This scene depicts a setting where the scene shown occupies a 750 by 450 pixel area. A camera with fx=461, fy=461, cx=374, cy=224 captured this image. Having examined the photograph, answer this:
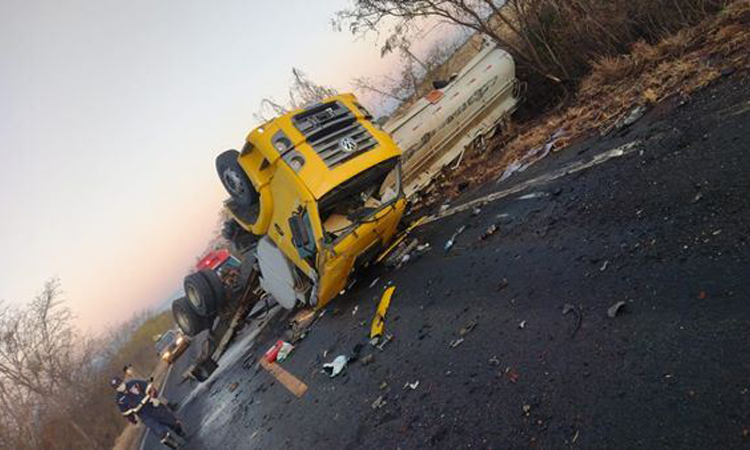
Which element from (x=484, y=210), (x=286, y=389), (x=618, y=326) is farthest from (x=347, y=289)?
(x=618, y=326)

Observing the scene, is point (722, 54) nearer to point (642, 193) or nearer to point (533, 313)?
point (642, 193)

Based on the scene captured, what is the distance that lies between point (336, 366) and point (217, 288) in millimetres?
3843

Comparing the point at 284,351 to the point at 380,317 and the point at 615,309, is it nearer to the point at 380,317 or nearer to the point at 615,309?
the point at 380,317

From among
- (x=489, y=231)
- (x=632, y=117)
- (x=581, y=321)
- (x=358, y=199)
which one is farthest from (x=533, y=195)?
(x=581, y=321)

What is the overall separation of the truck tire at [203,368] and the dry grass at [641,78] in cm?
568

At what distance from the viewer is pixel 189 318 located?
891 cm

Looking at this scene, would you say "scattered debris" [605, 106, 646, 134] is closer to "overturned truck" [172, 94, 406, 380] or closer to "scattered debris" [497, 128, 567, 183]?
"scattered debris" [497, 128, 567, 183]

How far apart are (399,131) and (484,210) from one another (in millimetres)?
3328

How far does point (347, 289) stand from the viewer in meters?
8.05

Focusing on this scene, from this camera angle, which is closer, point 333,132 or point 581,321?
point 581,321

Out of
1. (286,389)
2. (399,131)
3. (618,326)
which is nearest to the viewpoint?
(618,326)

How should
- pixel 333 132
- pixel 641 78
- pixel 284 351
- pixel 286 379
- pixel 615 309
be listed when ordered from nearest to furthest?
pixel 615 309 < pixel 641 78 < pixel 333 132 < pixel 286 379 < pixel 284 351

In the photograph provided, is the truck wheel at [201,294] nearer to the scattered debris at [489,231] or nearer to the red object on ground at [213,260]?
the red object on ground at [213,260]

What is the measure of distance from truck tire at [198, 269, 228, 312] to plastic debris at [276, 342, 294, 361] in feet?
4.99
